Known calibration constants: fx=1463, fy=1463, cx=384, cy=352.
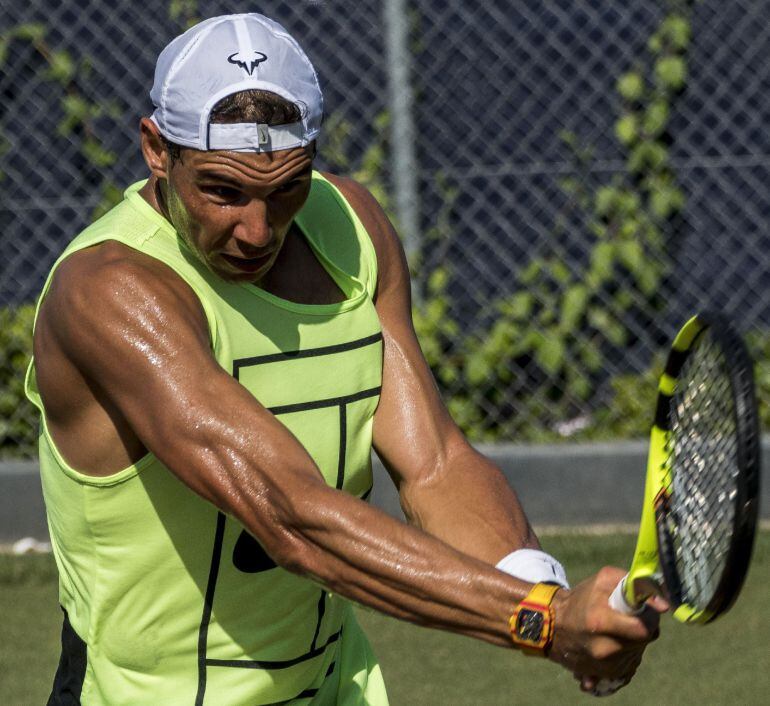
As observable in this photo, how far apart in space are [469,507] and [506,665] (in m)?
1.96

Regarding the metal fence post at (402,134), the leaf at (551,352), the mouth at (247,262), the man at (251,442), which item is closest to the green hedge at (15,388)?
the metal fence post at (402,134)

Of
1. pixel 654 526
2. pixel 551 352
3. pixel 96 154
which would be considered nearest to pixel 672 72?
pixel 551 352

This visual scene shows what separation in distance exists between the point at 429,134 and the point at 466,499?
11.1ft

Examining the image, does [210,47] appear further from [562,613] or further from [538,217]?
[538,217]

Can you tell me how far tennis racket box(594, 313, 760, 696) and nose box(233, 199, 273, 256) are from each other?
2.12 ft

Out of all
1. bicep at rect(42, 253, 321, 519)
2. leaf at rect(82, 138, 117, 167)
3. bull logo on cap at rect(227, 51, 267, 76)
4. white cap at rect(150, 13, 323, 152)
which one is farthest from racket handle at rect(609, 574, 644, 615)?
leaf at rect(82, 138, 117, 167)

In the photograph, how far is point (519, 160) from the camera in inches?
231

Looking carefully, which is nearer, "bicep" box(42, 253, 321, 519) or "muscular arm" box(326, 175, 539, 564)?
"bicep" box(42, 253, 321, 519)

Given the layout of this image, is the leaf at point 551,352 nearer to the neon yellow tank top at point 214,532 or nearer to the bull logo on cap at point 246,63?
the neon yellow tank top at point 214,532

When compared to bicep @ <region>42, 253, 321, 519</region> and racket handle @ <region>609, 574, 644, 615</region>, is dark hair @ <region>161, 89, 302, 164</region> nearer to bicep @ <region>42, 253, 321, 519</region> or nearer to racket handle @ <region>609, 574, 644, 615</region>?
bicep @ <region>42, 253, 321, 519</region>

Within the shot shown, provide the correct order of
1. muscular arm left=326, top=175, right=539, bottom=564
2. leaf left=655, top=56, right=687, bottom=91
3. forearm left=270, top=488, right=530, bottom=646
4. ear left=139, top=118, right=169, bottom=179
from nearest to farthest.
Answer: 1. forearm left=270, top=488, right=530, bottom=646
2. ear left=139, top=118, right=169, bottom=179
3. muscular arm left=326, top=175, right=539, bottom=564
4. leaf left=655, top=56, right=687, bottom=91

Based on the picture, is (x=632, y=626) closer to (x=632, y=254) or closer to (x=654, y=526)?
(x=654, y=526)

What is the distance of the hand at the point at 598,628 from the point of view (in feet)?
6.27

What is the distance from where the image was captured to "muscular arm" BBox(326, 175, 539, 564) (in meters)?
2.49
